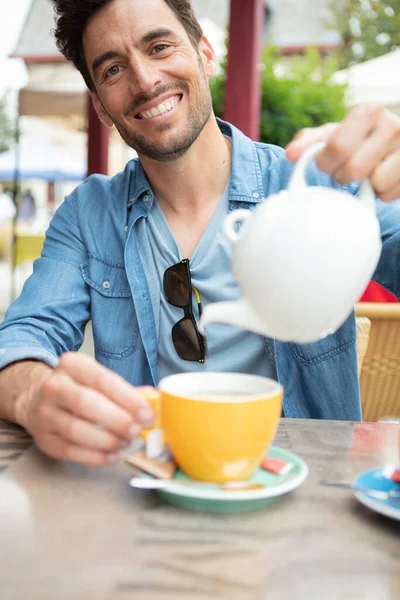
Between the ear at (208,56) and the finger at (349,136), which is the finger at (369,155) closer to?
the finger at (349,136)

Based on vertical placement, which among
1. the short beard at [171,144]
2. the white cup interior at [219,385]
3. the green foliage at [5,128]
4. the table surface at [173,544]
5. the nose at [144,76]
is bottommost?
the table surface at [173,544]

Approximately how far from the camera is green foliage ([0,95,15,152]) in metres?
6.59

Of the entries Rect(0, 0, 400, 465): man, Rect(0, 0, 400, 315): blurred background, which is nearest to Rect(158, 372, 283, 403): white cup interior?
Rect(0, 0, 400, 465): man

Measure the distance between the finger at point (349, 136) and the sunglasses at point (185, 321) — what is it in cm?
60

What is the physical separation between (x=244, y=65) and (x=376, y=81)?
7.47 ft

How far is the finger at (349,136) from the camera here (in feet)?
2.61

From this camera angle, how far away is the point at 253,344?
4.64 feet

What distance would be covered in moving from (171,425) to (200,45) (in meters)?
1.20

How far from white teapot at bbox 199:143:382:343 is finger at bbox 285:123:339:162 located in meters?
0.15

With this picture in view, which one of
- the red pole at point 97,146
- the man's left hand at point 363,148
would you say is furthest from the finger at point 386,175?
the red pole at point 97,146

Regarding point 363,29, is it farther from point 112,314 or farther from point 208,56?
point 112,314

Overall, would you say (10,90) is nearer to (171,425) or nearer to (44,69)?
(44,69)

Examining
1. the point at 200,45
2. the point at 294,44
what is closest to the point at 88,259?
the point at 200,45

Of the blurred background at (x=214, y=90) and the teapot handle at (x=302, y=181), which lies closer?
the teapot handle at (x=302, y=181)
